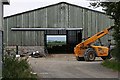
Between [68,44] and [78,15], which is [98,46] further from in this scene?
[68,44]

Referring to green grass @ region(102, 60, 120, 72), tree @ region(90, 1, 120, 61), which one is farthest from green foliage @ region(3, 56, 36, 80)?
tree @ region(90, 1, 120, 61)

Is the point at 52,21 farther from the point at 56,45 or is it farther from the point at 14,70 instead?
the point at 14,70

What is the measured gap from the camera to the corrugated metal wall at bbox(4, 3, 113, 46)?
49969 millimetres

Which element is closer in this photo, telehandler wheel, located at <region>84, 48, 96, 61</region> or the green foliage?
the green foliage

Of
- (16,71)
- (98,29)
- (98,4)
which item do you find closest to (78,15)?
(98,29)

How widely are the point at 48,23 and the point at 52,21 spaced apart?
25.6 inches

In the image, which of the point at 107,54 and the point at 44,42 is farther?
the point at 44,42

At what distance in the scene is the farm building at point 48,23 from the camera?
4997cm

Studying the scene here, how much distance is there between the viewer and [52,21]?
49.9 meters

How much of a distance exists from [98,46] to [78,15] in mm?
15592

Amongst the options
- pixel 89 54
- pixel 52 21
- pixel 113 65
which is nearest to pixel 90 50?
pixel 89 54

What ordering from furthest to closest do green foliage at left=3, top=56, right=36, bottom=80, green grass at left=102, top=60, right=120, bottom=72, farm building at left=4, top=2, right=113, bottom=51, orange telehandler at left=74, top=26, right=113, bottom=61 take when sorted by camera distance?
farm building at left=4, top=2, right=113, bottom=51 < orange telehandler at left=74, top=26, right=113, bottom=61 < green grass at left=102, top=60, right=120, bottom=72 < green foliage at left=3, top=56, right=36, bottom=80

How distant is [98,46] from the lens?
3509 cm

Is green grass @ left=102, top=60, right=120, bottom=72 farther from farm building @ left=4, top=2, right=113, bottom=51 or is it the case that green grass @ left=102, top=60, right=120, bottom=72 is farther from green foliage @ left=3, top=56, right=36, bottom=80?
farm building @ left=4, top=2, right=113, bottom=51
